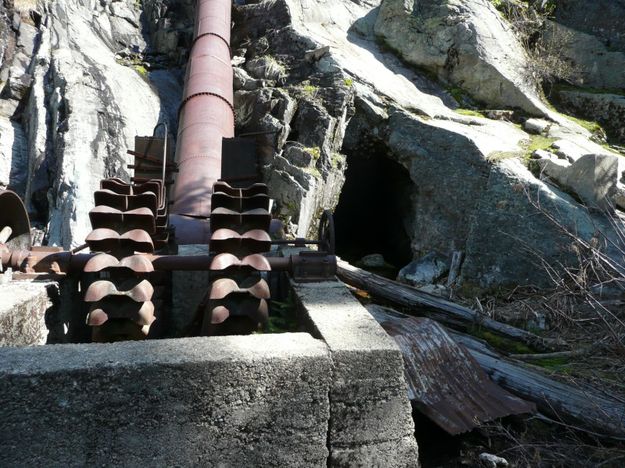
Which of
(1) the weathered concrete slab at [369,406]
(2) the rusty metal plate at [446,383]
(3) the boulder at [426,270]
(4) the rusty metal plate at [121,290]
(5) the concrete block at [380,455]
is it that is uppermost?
(4) the rusty metal plate at [121,290]

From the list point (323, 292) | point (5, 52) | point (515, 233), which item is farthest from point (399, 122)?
point (5, 52)

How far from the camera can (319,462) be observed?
6.03ft

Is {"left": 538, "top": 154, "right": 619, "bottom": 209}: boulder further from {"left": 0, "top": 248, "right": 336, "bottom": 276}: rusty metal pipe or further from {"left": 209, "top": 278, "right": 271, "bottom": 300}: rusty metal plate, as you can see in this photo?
{"left": 209, "top": 278, "right": 271, "bottom": 300}: rusty metal plate

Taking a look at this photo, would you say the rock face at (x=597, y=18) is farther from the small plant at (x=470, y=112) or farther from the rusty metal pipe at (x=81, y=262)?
the rusty metal pipe at (x=81, y=262)

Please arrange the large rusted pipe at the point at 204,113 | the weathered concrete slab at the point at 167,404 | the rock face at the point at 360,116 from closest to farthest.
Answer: the weathered concrete slab at the point at 167,404 → the large rusted pipe at the point at 204,113 → the rock face at the point at 360,116

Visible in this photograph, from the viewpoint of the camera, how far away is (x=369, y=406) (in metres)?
1.90

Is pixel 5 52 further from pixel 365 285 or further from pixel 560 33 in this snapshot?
pixel 560 33

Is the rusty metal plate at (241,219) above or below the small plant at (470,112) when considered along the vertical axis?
below

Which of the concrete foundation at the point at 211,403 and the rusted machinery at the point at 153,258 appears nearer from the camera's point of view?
the concrete foundation at the point at 211,403

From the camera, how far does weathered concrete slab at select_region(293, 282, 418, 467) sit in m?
1.87

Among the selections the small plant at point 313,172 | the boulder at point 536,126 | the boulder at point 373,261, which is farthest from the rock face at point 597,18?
the small plant at point 313,172

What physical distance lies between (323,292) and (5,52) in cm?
899

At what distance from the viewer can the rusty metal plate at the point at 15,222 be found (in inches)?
117

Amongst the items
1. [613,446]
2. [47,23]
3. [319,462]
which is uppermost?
[47,23]
